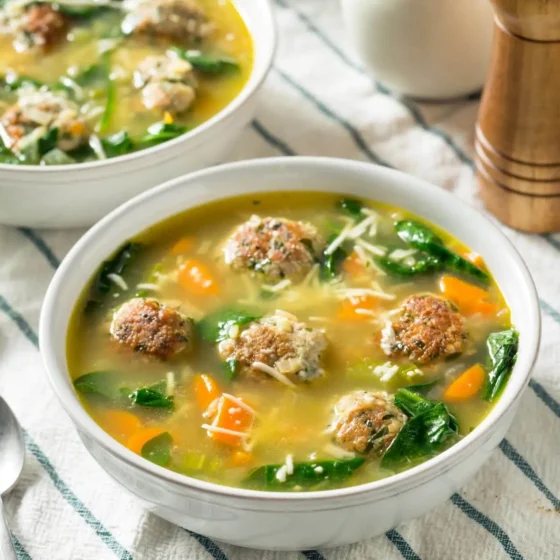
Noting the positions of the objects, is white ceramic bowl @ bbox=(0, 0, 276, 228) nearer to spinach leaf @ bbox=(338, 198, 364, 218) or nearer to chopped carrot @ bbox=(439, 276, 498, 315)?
spinach leaf @ bbox=(338, 198, 364, 218)

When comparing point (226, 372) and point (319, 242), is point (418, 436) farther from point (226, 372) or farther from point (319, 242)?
point (319, 242)

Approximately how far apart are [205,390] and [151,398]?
0.14m

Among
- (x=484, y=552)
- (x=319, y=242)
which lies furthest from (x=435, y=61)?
(x=484, y=552)

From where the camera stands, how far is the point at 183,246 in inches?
120

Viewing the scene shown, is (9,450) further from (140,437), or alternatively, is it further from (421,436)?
(421,436)

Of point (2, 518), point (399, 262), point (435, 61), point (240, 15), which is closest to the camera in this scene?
point (2, 518)

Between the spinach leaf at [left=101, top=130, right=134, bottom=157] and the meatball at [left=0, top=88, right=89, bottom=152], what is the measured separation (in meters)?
0.08

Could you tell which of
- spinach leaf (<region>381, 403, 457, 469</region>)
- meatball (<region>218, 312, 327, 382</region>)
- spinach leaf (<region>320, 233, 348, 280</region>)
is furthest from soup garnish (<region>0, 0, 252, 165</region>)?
spinach leaf (<region>381, 403, 457, 469</region>)

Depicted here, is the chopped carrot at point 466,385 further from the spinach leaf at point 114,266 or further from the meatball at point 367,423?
the spinach leaf at point 114,266

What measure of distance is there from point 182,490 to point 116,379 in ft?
1.67

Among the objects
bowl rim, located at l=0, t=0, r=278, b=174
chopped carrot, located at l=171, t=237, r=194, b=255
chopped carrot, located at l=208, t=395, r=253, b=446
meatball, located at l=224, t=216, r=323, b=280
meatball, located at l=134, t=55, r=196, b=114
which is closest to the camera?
chopped carrot, located at l=208, t=395, r=253, b=446

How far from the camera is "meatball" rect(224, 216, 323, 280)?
2.91 meters

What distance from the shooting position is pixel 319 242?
3.01 metres

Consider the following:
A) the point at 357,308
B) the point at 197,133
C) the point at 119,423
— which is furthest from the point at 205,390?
the point at 197,133
